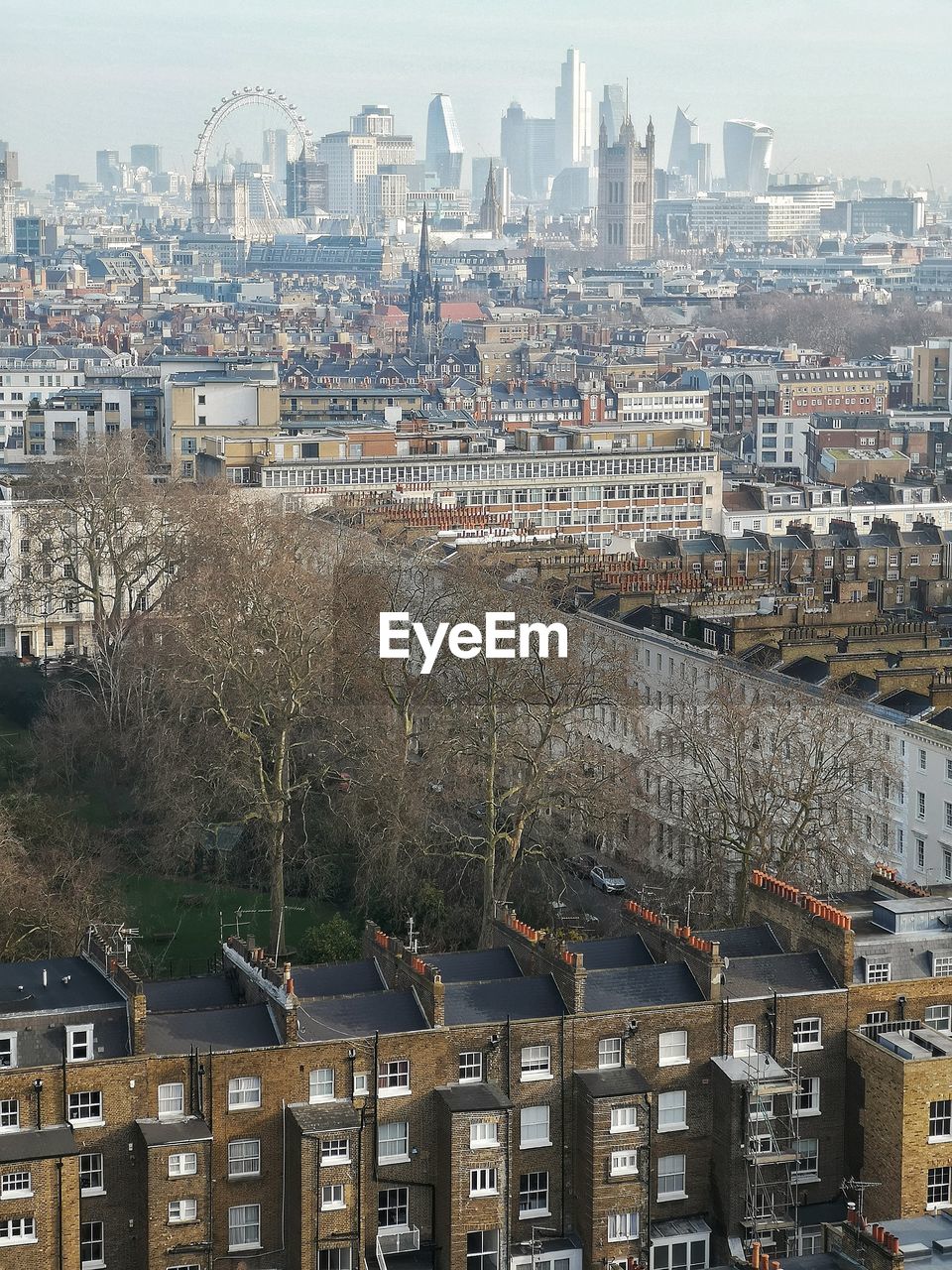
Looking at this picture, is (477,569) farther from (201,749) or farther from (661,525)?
(661,525)

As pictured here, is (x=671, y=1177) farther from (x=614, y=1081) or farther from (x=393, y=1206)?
(x=393, y=1206)

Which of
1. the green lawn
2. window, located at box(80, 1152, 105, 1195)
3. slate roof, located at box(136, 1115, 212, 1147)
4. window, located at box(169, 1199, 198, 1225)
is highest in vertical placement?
slate roof, located at box(136, 1115, 212, 1147)

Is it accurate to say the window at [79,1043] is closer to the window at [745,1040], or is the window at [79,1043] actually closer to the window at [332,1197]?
the window at [332,1197]

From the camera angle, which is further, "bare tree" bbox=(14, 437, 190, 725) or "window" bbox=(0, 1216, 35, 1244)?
"bare tree" bbox=(14, 437, 190, 725)

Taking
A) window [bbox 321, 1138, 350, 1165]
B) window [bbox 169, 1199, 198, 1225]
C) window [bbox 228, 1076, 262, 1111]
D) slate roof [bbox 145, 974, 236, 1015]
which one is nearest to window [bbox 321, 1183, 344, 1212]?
window [bbox 321, 1138, 350, 1165]

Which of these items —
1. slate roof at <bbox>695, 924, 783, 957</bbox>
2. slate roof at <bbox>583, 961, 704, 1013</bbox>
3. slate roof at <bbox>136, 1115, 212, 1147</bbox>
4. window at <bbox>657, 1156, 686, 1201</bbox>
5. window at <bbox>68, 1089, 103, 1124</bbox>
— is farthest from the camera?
slate roof at <bbox>695, 924, 783, 957</bbox>

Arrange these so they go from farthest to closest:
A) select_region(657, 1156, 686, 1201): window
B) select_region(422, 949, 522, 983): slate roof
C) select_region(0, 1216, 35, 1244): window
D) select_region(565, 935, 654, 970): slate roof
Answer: select_region(565, 935, 654, 970): slate roof, select_region(422, 949, 522, 983): slate roof, select_region(657, 1156, 686, 1201): window, select_region(0, 1216, 35, 1244): window

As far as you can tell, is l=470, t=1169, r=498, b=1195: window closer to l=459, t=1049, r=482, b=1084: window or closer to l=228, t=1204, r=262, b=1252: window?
l=459, t=1049, r=482, b=1084: window
